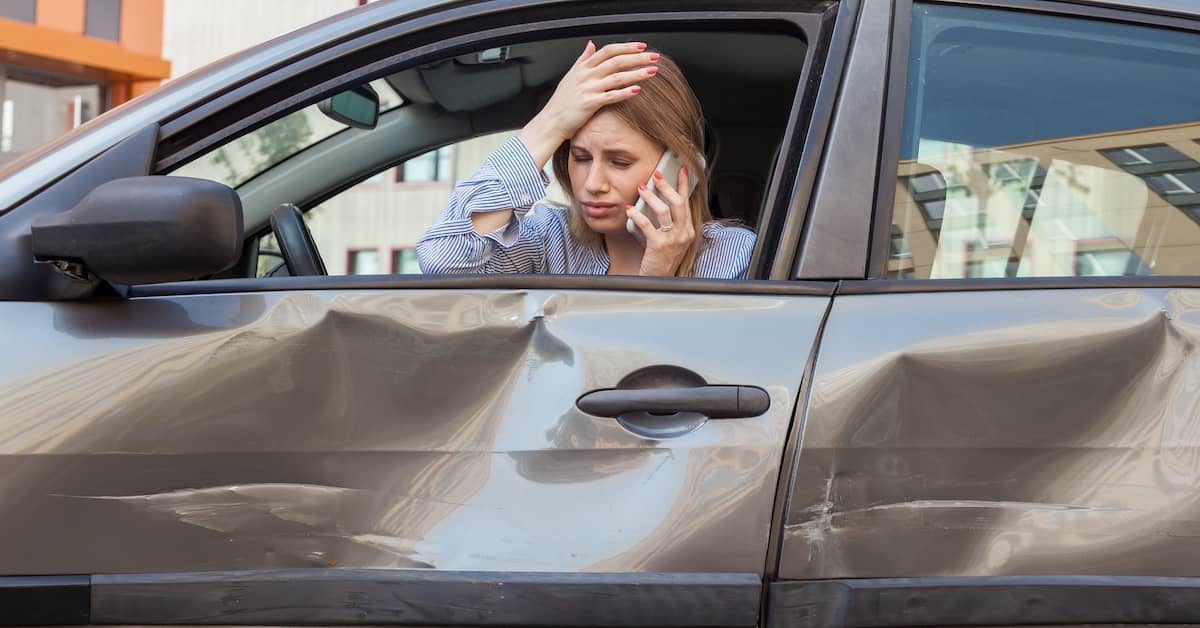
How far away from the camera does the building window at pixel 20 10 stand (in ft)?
47.6

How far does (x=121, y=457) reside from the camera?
1.37 m

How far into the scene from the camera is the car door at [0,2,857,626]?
53.4 inches

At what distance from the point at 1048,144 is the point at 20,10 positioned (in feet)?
50.5

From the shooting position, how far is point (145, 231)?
1.32m

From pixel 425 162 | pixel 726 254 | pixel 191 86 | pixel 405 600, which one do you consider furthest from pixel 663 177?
pixel 425 162

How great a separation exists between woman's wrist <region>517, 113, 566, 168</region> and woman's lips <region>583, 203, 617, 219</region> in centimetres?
13

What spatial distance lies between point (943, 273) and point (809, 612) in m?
0.45

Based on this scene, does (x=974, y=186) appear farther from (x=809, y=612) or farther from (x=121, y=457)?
(x=121, y=457)

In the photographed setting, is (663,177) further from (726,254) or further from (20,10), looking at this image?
(20,10)

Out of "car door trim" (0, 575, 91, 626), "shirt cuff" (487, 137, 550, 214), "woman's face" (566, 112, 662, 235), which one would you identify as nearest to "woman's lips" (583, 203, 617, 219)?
"woman's face" (566, 112, 662, 235)

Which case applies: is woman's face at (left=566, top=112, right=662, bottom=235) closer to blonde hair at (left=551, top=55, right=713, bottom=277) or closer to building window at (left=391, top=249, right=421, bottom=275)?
blonde hair at (left=551, top=55, right=713, bottom=277)

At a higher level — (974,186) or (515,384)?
(974,186)

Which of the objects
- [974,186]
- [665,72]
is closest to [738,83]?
[665,72]

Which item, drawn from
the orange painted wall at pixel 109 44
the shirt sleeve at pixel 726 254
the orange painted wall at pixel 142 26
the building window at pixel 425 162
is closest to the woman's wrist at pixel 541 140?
the shirt sleeve at pixel 726 254
